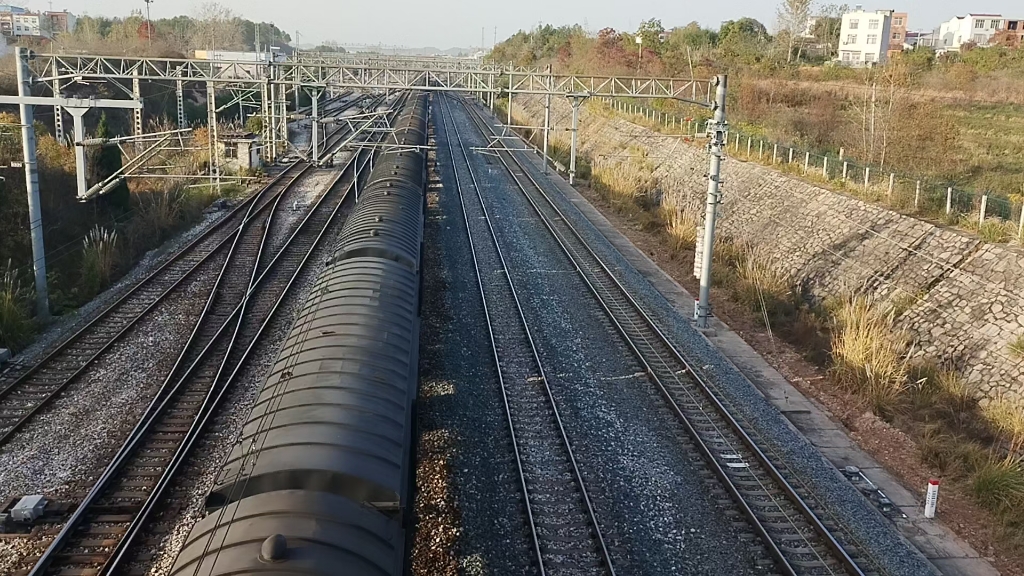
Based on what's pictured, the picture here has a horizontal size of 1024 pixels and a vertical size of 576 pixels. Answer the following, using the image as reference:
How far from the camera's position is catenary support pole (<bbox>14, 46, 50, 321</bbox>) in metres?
14.6

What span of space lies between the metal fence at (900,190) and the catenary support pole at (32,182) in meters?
13.1

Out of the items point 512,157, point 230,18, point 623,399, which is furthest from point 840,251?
point 230,18

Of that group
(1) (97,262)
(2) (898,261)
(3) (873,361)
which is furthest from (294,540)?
(2) (898,261)

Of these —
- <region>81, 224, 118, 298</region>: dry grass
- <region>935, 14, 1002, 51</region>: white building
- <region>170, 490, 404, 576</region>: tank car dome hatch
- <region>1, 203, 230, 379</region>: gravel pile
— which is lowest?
<region>1, 203, 230, 379</region>: gravel pile

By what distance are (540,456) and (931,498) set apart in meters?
4.72

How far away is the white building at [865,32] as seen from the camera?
8125cm

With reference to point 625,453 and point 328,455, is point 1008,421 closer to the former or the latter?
point 625,453

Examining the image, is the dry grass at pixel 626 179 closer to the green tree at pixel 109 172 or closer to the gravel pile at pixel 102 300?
the gravel pile at pixel 102 300

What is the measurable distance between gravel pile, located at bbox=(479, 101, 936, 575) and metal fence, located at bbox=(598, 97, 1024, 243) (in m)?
4.05

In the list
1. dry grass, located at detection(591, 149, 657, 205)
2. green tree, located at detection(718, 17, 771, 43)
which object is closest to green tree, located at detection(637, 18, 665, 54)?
green tree, located at detection(718, 17, 771, 43)

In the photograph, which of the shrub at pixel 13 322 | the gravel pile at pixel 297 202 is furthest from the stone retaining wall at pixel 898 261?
the shrub at pixel 13 322

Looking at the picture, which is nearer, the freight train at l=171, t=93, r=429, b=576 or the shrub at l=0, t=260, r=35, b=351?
the freight train at l=171, t=93, r=429, b=576

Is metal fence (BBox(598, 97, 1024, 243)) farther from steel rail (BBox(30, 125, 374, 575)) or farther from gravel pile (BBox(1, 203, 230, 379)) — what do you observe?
gravel pile (BBox(1, 203, 230, 379))

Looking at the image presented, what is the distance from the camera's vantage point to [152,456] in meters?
10.1
